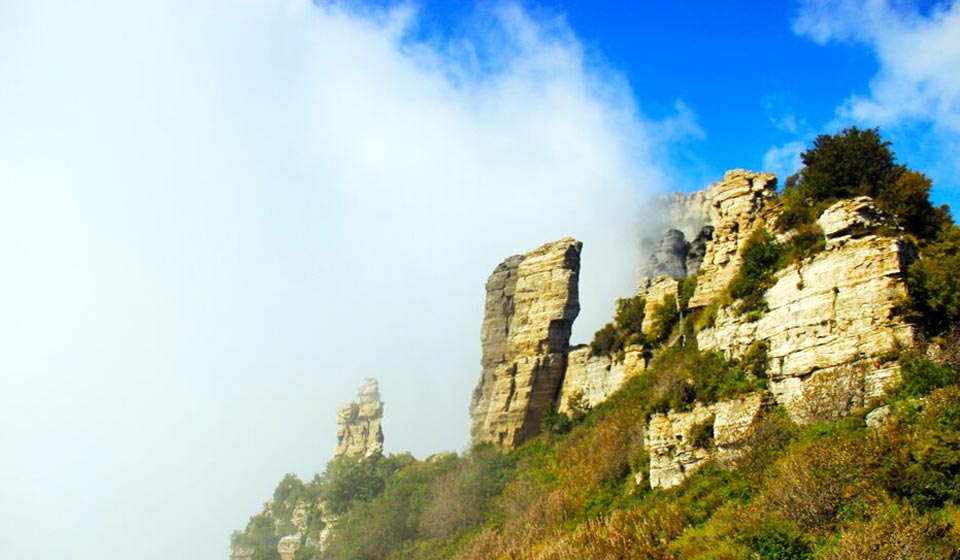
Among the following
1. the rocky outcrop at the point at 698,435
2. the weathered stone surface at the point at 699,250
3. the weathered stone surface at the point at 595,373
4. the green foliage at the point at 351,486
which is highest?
the weathered stone surface at the point at 699,250

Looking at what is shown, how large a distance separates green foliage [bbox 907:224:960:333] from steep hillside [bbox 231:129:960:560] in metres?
0.08

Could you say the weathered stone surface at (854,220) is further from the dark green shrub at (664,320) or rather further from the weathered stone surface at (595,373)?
the weathered stone surface at (595,373)

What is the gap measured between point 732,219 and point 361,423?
5233cm

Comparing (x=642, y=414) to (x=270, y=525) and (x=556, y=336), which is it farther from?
(x=270, y=525)

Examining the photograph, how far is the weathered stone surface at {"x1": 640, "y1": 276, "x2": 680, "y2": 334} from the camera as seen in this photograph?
49406mm

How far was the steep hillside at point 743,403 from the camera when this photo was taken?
21.5 m

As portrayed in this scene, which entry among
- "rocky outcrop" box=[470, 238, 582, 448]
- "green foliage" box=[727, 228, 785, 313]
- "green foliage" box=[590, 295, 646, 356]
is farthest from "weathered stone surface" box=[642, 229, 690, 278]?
"green foliage" box=[727, 228, 785, 313]

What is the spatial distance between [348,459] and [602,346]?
34.7 m

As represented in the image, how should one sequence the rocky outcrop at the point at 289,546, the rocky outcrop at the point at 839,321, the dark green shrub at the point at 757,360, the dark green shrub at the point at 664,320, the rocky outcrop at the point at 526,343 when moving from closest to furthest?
the rocky outcrop at the point at 839,321
the dark green shrub at the point at 757,360
the dark green shrub at the point at 664,320
the rocky outcrop at the point at 526,343
the rocky outcrop at the point at 289,546

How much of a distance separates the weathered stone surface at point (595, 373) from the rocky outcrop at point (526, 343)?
1.15 metres

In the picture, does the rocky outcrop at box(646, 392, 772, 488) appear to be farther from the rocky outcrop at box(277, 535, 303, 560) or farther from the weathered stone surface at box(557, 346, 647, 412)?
the rocky outcrop at box(277, 535, 303, 560)

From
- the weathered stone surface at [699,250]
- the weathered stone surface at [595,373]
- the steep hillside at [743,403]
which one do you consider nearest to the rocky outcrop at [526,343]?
the steep hillside at [743,403]

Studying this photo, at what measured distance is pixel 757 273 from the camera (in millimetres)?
33812

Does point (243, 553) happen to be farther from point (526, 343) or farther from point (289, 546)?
point (526, 343)
